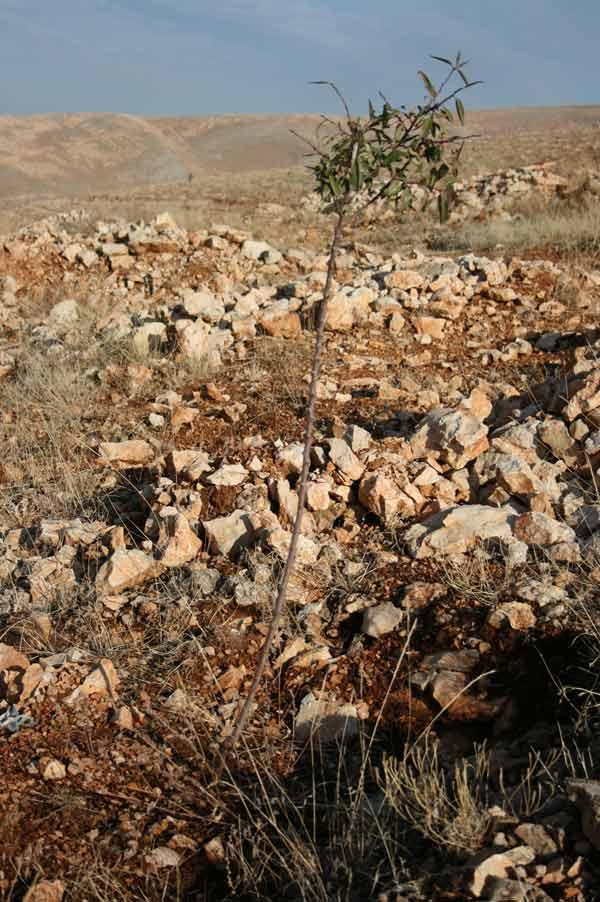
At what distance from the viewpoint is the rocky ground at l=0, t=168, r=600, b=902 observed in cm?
193

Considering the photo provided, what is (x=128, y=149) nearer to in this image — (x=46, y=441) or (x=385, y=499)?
(x=46, y=441)

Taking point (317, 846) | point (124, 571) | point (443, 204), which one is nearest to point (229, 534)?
point (124, 571)

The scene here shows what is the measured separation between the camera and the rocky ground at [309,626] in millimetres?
1930

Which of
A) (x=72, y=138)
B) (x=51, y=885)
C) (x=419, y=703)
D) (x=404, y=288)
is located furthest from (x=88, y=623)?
(x=72, y=138)

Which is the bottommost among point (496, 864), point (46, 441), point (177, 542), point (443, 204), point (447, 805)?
point (447, 805)

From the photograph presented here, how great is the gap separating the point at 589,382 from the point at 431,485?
3.16ft

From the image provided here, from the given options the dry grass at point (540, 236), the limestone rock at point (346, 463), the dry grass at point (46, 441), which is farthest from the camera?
the dry grass at point (540, 236)

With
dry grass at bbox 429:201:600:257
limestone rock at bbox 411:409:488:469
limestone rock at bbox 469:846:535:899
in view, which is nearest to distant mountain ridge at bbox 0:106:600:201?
dry grass at bbox 429:201:600:257

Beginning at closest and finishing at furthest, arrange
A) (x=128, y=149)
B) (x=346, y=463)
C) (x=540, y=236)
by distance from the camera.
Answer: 1. (x=346, y=463)
2. (x=540, y=236)
3. (x=128, y=149)

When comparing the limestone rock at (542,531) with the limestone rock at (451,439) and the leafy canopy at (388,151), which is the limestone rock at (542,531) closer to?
the limestone rock at (451,439)

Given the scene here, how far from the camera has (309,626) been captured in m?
2.84

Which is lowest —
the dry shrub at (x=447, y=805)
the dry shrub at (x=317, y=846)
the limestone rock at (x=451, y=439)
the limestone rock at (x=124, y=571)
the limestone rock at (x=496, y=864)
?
the dry shrub at (x=317, y=846)

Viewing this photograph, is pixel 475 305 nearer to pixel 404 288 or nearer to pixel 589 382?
pixel 404 288

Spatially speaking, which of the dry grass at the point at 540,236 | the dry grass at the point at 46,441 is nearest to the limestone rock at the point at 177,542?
the dry grass at the point at 46,441
